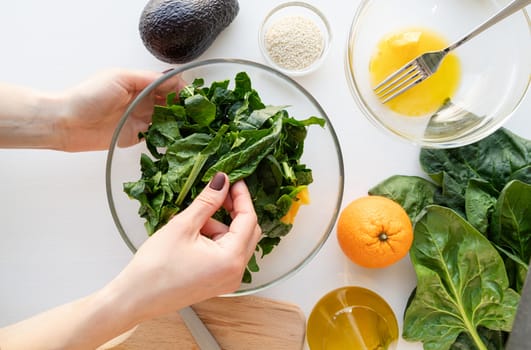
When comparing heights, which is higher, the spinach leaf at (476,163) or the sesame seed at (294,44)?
the sesame seed at (294,44)

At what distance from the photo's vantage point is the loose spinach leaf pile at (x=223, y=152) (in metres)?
1.09

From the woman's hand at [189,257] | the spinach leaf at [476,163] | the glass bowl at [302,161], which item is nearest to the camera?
the woman's hand at [189,257]

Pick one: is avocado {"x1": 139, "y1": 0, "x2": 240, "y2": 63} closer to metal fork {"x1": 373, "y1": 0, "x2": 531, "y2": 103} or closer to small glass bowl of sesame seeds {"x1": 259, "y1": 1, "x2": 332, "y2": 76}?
small glass bowl of sesame seeds {"x1": 259, "y1": 1, "x2": 332, "y2": 76}

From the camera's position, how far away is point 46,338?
3.53ft

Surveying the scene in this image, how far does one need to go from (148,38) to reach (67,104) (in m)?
0.24

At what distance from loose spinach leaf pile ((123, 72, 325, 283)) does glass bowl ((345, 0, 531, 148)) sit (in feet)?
0.91

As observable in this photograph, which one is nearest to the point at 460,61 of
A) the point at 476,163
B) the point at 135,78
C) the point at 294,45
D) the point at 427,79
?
the point at 427,79

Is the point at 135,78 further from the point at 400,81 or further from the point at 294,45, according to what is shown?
the point at 400,81

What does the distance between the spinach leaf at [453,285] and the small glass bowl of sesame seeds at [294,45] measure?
0.45 meters

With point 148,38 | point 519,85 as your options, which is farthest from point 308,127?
point 519,85

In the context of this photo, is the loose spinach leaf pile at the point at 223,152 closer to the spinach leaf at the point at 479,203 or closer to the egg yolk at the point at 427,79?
the egg yolk at the point at 427,79

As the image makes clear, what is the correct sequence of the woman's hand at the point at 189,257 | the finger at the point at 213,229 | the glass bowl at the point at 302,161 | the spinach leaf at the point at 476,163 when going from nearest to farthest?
the woman's hand at the point at 189,257, the finger at the point at 213,229, the glass bowl at the point at 302,161, the spinach leaf at the point at 476,163

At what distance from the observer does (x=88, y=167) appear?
1.41m

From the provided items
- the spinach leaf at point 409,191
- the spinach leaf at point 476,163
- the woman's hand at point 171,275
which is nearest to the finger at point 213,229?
the woman's hand at point 171,275
